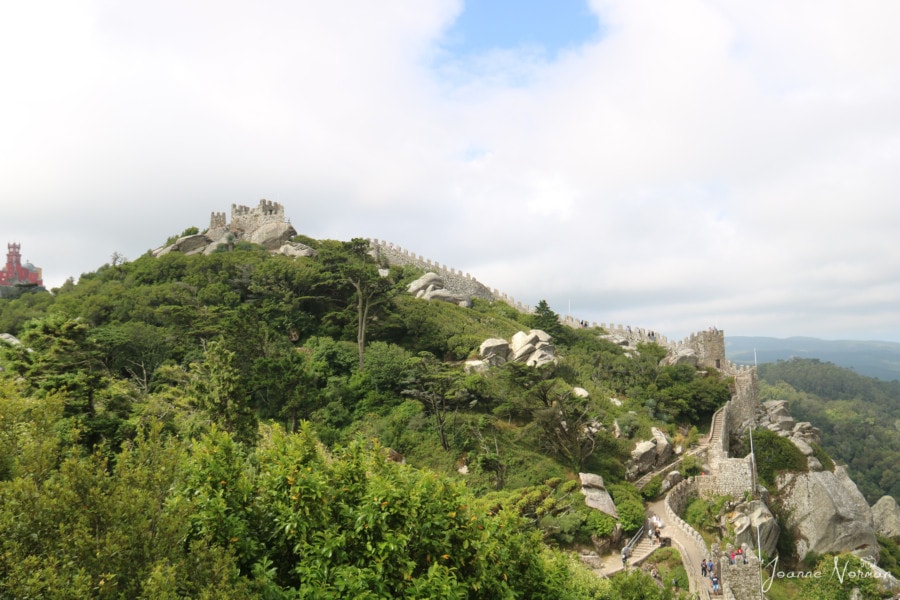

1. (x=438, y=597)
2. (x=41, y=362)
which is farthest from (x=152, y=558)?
(x=41, y=362)

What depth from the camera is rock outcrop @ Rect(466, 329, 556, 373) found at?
3344 cm

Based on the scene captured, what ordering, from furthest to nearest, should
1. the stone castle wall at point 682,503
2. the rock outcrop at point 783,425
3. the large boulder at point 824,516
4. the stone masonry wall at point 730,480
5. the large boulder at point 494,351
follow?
the rock outcrop at point 783,425 → the large boulder at point 494,351 → the large boulder at point 824,516 → the stone masonry wall at point 730,480 → the stone castle wall at point 682,503

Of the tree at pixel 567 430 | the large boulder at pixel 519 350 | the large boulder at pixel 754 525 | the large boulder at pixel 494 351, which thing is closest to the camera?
the tree at pixel 567 430

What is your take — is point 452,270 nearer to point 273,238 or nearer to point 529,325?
point 529,325

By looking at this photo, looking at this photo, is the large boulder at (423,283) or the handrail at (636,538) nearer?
the handrail at (636,538)

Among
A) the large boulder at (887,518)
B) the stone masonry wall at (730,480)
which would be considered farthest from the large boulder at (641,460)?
the large boulder at (887,518)

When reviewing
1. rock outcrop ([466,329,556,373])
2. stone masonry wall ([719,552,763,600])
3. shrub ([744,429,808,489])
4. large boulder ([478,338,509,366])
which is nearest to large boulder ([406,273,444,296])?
rock outcrop ([466,329,556,373])

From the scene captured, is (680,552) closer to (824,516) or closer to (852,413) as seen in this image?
(824,516)

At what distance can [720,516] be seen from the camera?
89.0ft

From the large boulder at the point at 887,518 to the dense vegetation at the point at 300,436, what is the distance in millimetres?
13524

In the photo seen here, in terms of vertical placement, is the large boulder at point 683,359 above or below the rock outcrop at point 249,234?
below

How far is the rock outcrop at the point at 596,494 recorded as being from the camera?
2283 centimetres

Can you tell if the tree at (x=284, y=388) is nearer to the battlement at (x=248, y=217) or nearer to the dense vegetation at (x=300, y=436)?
the dense vegetation at (x=300, y=436)

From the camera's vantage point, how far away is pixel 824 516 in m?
29.2
